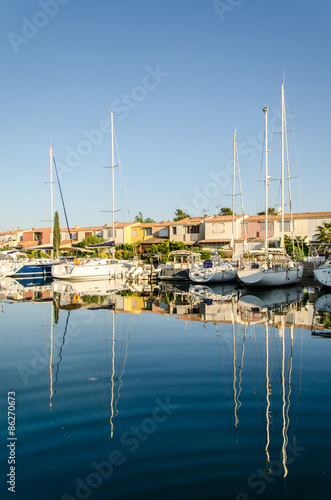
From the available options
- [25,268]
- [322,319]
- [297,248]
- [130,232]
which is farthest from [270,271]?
[130,232]

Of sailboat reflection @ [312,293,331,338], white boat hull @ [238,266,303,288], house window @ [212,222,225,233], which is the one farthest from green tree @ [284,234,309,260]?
sailboat reflection @ [312,293,331,338]

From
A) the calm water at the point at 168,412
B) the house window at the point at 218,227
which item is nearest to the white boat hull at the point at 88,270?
the house window at the point at 218,227

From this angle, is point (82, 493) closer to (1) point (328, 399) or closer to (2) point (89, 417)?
(2) point (89, 417)

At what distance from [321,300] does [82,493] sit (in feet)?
74.9

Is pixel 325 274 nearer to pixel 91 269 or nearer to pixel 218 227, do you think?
pixel 91 269

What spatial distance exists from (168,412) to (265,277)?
25940 millimetres

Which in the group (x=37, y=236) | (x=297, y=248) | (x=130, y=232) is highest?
(x=130, y=232)

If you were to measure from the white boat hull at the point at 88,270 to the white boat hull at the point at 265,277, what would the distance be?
16702 millimetres

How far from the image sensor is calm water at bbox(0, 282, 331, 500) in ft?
18.2

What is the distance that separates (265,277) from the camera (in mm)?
32594

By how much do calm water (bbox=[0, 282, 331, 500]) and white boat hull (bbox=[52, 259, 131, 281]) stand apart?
27667 millimetres

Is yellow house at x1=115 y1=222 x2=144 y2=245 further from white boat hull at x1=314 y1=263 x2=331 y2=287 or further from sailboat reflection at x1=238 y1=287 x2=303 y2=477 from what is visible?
sailboat reflection at x1=238 y1=287 x2=303 y2=477

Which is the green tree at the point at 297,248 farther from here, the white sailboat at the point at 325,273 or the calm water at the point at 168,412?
the calm water at the point at 168,412

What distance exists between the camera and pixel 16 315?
20562 millimetres
